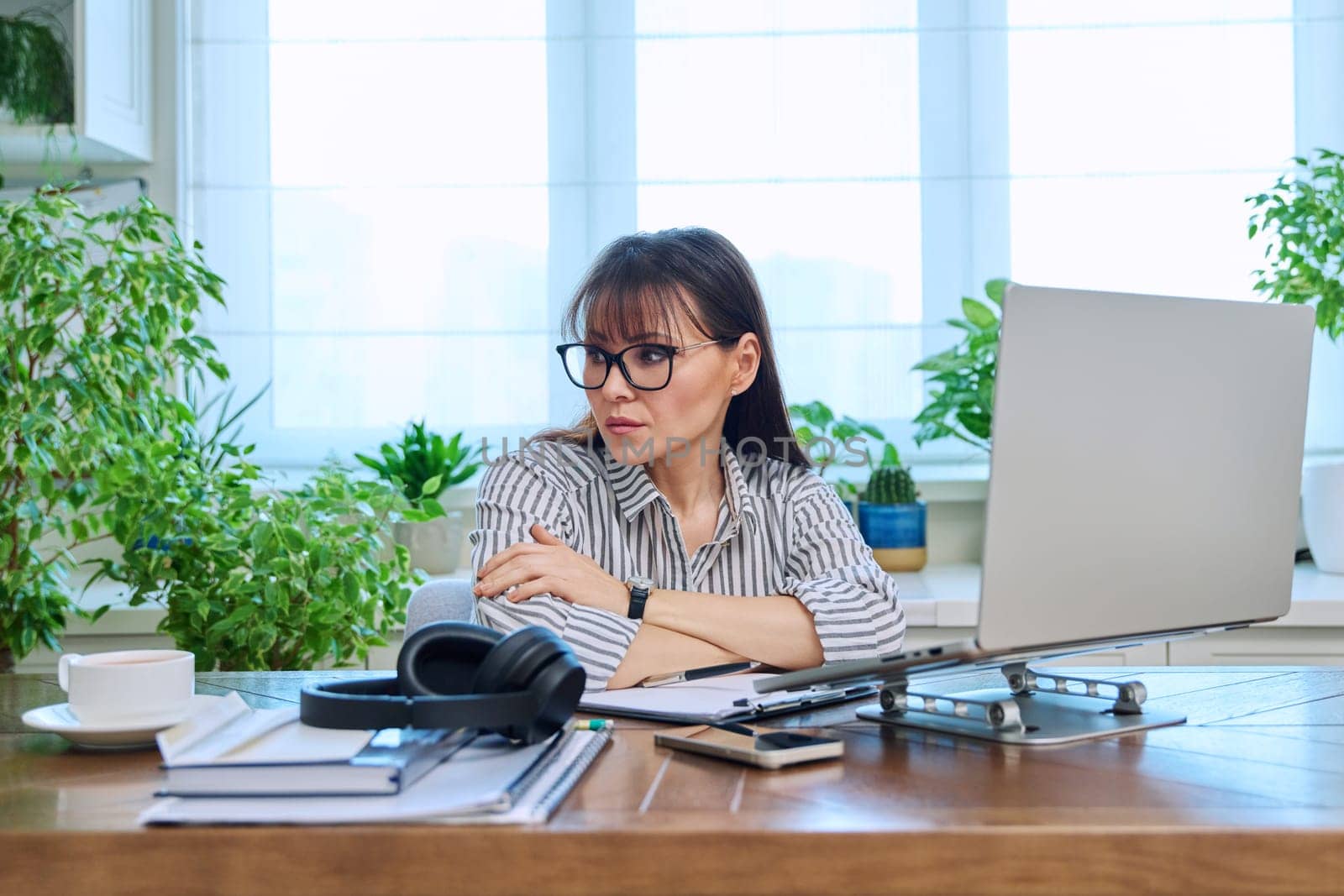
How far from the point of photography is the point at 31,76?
2.58m

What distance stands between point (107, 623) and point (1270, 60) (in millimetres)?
2916

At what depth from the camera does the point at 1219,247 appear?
9.69 feet

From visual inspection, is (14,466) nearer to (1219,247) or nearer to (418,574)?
(418,574)

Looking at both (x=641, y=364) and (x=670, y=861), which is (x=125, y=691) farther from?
(x=641, y=364)

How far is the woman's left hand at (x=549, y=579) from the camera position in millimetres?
1430

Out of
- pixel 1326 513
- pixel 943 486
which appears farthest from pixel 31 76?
pixel 1326 513

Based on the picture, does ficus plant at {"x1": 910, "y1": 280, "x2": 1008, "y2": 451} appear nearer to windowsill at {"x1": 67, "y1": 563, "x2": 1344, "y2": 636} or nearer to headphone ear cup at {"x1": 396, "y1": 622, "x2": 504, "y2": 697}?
windowsill at {"x1": 67, "y1": 563, "x2": 1344, "y2": 636}

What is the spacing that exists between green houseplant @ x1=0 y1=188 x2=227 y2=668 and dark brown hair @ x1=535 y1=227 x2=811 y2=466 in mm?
812

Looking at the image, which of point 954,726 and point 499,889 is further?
point 954,726

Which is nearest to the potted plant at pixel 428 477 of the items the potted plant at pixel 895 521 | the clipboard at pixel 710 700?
the potted plant at pixel 895 521

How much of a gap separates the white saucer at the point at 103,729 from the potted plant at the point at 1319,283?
2322mm

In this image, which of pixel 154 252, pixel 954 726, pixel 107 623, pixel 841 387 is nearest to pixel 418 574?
pixel 107 623

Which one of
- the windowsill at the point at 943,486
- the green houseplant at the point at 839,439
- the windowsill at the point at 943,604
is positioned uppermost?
the green houseplant at the point at 839,439

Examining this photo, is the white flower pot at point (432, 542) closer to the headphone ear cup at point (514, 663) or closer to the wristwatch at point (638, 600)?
the wristwatch at point (638, 600)
